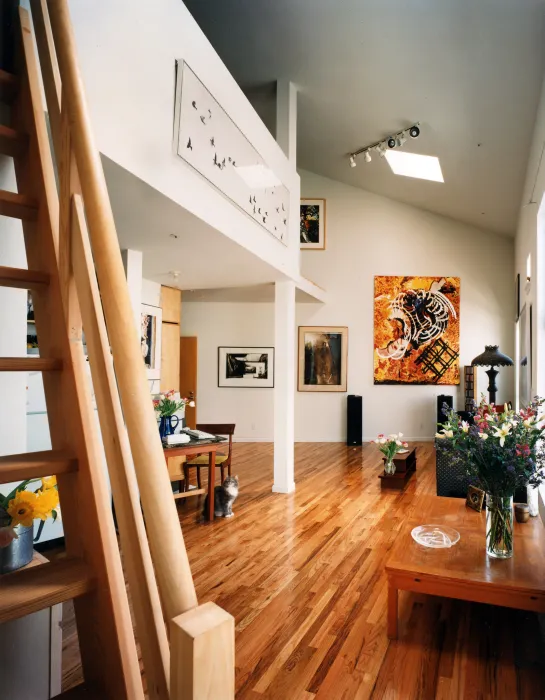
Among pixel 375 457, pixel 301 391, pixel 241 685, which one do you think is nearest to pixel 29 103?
pixel 241 685

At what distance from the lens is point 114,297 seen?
101 centimetres

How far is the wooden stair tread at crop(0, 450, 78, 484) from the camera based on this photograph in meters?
1.19

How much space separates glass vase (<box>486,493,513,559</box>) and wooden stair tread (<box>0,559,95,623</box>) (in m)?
2.21

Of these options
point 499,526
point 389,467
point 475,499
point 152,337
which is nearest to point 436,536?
point 499,526

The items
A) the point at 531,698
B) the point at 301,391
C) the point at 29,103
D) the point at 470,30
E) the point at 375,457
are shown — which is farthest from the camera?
the point at 301,391

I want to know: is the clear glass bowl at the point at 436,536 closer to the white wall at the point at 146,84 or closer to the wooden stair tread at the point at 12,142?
the white wall at the point at 146,84

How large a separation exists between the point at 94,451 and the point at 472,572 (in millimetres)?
2156

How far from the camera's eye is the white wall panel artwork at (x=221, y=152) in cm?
335

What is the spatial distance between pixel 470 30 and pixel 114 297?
187 inches

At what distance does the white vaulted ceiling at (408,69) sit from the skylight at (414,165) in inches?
9.4

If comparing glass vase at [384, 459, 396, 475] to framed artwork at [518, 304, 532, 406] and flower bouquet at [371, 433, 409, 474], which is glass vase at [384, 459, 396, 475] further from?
framed artwork at [518, 304, 532, 406]

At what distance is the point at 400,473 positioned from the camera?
6379 millimetres

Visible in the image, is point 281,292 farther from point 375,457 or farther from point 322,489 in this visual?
point 375,457

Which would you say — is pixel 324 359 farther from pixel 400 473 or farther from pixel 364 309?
pixel 400 473
